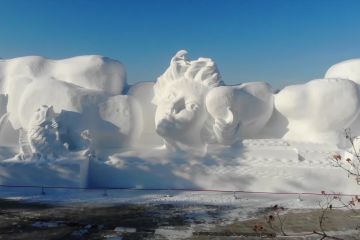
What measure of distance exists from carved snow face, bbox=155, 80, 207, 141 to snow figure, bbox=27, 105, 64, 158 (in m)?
2.07

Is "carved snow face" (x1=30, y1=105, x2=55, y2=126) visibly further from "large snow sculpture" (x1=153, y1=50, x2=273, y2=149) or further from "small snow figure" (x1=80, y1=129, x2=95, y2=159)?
"large snow sculpture" (x1=153, y1=50, x2=273, y2=149)

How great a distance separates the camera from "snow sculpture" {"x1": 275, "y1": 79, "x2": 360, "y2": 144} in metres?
9.23

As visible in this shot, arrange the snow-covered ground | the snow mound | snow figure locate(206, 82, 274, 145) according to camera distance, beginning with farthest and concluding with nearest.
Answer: the snow mound
snow figure locate(206, 82, 274, 145)
the snow-covered ground

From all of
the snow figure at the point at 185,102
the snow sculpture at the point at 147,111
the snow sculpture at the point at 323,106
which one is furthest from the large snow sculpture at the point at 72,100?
the snow sculpture at the point at 323,106

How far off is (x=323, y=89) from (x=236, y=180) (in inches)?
104

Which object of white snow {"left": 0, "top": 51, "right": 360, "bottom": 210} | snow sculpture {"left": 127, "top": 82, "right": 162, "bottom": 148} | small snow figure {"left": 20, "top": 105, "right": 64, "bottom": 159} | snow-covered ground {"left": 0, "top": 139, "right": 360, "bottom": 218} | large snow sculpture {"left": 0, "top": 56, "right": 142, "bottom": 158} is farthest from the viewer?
snow sculpture {"left": 127, "top": 82, "right": 162, "bottom": 148}

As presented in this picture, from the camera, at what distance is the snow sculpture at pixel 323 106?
9234mm

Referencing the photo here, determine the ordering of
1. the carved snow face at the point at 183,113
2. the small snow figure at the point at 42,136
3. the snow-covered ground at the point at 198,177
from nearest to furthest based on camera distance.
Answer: the snow-covered ground at the point at 198,177 < the small snow figure at the point at 42,136 < the carved snow face at the point at 183,113

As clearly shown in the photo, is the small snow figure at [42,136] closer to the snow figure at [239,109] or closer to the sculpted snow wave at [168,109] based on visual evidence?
the sculpted snow wave at [168,109]

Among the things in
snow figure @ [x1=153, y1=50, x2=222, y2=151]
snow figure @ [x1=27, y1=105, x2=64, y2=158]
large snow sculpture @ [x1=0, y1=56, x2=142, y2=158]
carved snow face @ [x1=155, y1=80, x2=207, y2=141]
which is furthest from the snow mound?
snow figure @ [x1=27, y1=105, x2=64, y2=158]

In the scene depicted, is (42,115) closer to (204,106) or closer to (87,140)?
(87,140)

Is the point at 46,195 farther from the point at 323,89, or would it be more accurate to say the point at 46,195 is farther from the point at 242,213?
the point at 323,89

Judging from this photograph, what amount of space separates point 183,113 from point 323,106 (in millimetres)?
2893

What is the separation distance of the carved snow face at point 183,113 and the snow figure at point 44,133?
81.5 inches
